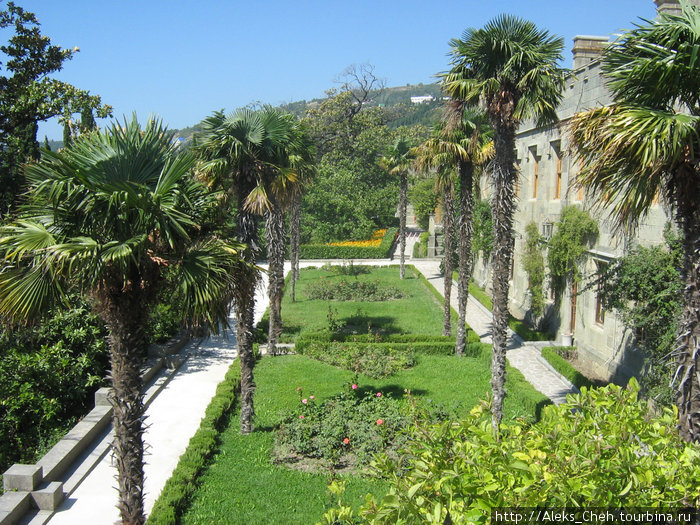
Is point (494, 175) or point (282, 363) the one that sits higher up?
point (494, 175)

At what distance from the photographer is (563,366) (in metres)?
15.0

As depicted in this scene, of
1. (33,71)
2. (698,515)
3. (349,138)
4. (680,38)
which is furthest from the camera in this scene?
(349,138)

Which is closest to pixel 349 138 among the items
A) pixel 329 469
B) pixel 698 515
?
pixel 329 469

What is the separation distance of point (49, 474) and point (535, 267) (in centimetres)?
1477

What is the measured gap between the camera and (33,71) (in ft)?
56.9

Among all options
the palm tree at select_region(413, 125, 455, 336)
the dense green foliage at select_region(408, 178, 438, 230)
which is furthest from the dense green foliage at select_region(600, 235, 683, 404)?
the dense green foliage at select_region(408, 178, 438, 230)

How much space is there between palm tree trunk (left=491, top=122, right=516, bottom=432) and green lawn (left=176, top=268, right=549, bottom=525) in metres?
1.52

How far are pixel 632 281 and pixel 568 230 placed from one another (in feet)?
16.3

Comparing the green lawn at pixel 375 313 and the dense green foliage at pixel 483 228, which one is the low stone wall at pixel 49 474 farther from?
the dense green foliage at pixel 483 228

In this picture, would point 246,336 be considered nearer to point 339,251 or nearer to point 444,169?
point 444,169

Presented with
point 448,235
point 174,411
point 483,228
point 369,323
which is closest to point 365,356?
point 369,323

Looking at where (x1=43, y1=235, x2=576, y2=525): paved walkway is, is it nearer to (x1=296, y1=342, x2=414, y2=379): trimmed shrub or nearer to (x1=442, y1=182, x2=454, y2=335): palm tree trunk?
(x1=442, y1=182, x2=454, y2=335): palm tree trunk

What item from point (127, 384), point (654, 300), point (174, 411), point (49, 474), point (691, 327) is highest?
point (691, 327)

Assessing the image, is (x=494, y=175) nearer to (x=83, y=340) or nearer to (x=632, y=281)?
(x=632, y=281)
